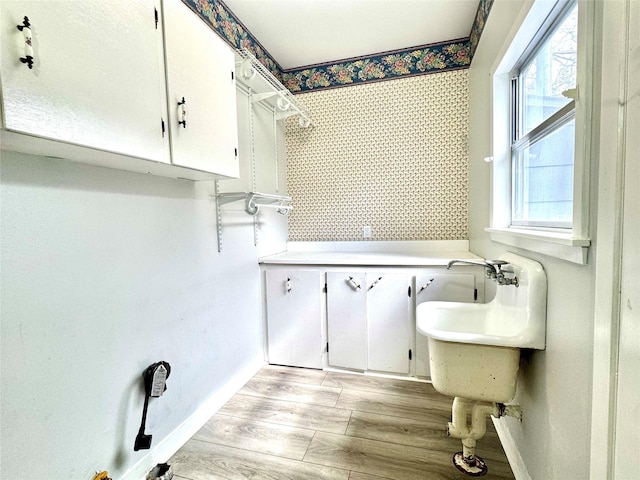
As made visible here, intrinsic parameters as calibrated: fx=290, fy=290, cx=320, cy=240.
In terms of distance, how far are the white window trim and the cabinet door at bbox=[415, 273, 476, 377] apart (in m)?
0.39

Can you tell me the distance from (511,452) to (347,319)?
3.78 ft

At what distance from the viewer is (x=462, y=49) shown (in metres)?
2.38

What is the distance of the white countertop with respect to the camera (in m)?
2.08

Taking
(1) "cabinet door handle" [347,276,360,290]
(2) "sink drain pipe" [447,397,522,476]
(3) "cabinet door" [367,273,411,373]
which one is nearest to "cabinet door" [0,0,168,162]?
(1) "cabinet door handle" [347,276,360,290]

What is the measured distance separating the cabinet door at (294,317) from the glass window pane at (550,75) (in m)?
1.61

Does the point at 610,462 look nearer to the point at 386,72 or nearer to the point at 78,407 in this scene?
the point at 78,407

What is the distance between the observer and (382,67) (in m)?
2.56

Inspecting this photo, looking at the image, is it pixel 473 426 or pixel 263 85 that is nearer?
pixel 473 426

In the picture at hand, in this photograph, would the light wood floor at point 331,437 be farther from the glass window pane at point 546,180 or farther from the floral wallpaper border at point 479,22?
the floral wallpaper border at point 479,22

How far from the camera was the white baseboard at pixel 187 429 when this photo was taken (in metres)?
1.31

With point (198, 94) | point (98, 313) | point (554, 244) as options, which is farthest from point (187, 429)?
point (554, 244)

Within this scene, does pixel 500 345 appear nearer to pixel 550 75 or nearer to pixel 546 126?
pixel 546 126

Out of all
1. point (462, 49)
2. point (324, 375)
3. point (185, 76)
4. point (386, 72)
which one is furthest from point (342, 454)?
point (462, 49)

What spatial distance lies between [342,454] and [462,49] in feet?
9.81
